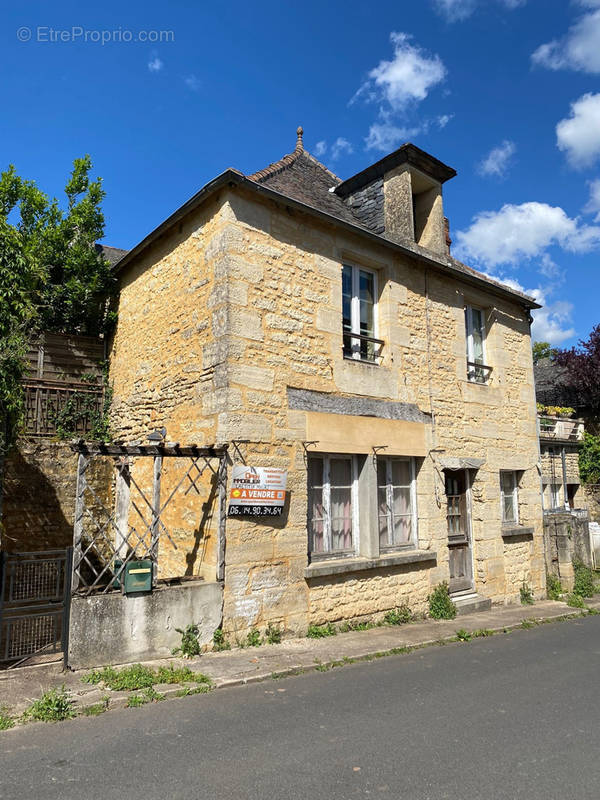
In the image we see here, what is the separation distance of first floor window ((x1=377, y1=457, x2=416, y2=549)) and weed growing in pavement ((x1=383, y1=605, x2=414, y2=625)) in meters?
0.91

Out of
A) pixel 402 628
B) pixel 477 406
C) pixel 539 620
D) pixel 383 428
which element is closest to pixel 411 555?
pixel 402 628

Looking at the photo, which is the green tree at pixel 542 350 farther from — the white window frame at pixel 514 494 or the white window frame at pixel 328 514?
the white window frame at pixel 328 514

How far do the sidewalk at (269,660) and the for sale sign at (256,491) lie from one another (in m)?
1.56

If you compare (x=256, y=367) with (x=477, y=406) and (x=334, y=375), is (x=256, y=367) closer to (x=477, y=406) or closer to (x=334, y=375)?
(x=334, y=375)

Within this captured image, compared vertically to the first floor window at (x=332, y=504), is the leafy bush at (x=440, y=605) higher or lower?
lower

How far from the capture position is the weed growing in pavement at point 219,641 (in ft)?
20.5

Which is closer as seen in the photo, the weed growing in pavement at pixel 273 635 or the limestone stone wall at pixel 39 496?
the weed growing in pavement at pixel 273 635

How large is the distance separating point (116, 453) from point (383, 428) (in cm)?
397

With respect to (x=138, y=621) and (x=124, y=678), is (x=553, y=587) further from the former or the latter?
(x=124, y=678)

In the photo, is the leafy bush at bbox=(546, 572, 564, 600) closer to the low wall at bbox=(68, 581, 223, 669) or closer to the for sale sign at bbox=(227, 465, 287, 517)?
the for sale sign at bbox=(227, 465, 287, 517)

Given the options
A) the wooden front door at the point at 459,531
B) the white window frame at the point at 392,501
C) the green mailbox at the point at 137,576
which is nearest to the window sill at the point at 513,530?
the wooden front door at the point at 459,531

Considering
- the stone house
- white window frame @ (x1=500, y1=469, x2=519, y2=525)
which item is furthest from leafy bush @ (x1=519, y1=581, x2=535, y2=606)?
white window frame @ (x1=500, y1=469, x2=519, y2=525)

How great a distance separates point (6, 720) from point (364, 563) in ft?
15.1

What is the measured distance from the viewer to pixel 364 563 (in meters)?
7.66
